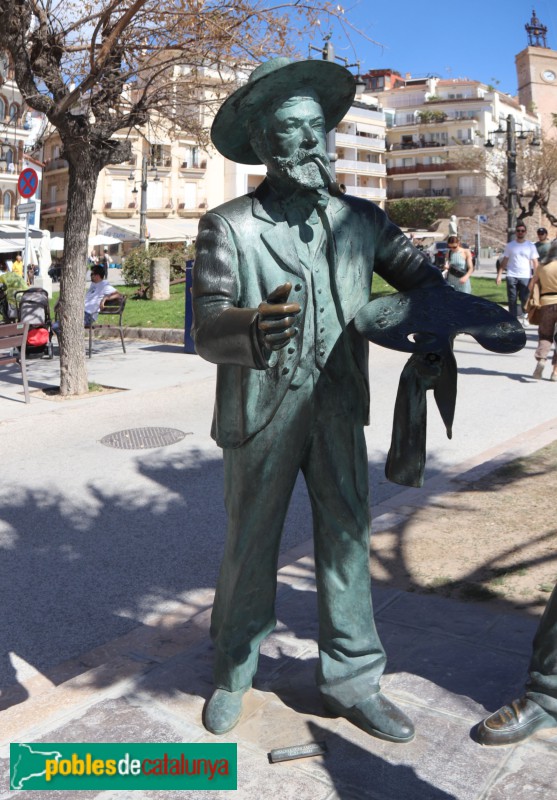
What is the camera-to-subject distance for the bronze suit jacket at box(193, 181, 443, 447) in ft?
8.50

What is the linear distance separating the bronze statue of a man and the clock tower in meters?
101

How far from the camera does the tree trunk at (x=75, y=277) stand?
32.2 ft

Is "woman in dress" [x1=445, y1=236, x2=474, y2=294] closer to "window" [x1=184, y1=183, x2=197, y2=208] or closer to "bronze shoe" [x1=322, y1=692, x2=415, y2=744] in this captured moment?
"bronze shoe" [x1=322, y1=692, x2=415, y2=744]

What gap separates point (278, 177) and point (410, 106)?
90181mm

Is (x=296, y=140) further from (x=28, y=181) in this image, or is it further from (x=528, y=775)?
(x=28, y=181)

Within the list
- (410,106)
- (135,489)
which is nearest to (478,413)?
(135,489)

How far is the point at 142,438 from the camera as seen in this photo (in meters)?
8.02

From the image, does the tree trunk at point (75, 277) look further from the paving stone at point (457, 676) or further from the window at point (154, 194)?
the window at point (154, 194)

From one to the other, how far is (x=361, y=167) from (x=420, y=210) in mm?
6738

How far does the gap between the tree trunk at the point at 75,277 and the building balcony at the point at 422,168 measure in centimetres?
7181

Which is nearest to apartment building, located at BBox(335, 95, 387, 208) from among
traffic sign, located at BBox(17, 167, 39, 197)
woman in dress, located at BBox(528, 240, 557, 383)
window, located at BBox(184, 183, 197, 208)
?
window, located at BBox(184, 183, 197, 208)

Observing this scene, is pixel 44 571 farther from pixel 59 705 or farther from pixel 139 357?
pixel 139 357

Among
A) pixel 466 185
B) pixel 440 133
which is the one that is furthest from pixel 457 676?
pixel 440 133

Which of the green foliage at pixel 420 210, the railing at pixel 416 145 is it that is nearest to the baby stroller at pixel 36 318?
the green foliage at pixel 420 210
